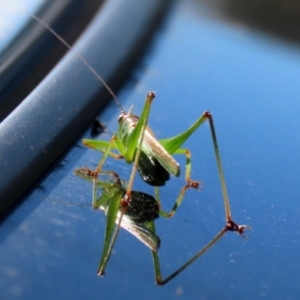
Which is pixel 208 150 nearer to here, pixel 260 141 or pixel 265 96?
pixel 260 141

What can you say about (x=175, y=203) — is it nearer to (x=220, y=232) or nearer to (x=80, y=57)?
(x=220, y=232)

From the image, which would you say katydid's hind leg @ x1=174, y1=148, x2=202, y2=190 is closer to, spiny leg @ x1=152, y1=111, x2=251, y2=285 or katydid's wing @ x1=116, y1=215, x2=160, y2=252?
spiny leg @ x1=152, y1=111, x2=251, y2=285

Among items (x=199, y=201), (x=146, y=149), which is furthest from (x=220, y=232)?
(x=146, y=149)

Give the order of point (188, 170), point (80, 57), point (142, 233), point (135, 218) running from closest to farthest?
1. point (142, 233)
2. point (135, 218)
3. point (188, 170)
4. point (80, 57)

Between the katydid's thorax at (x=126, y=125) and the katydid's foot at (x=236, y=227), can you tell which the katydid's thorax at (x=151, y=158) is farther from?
the katydid's foot at (x=236, y=227)

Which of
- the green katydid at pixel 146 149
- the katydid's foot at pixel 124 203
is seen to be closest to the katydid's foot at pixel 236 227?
the green katydid at pixel 146 149

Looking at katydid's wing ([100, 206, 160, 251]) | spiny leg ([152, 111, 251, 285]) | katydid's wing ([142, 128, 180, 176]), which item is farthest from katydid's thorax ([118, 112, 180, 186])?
katydid's wing ([100, 206, 160, 251])
